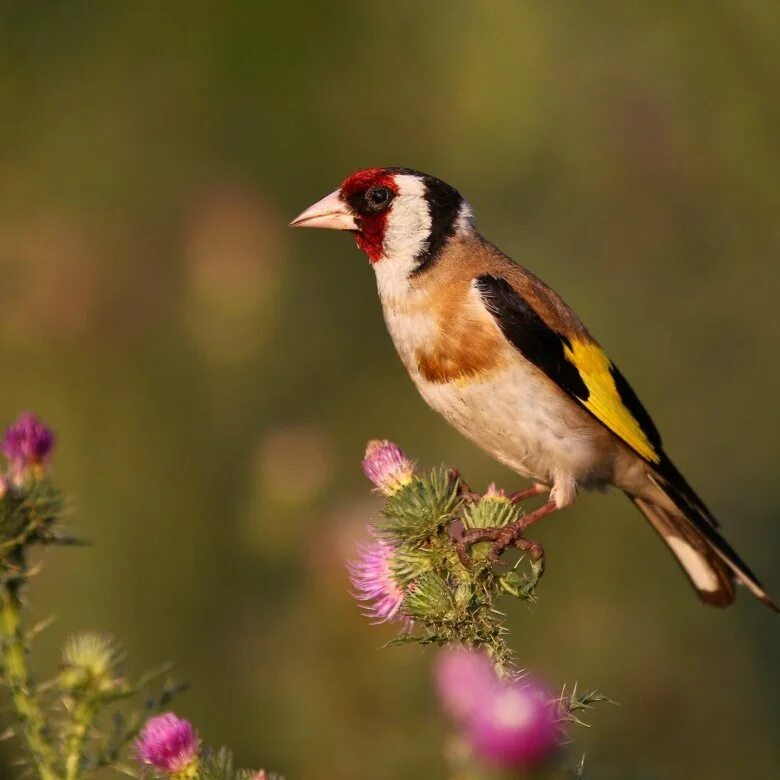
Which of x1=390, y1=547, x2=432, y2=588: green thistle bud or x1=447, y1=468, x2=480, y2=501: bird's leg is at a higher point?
x1=447, y1=468, x2=480, y2=501: bird's leg

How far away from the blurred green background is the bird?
2.53ft

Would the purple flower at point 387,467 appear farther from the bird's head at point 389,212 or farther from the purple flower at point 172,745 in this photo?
the bird's head at point 389,212

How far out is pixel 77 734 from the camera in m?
2.48

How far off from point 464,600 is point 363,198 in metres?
2.12

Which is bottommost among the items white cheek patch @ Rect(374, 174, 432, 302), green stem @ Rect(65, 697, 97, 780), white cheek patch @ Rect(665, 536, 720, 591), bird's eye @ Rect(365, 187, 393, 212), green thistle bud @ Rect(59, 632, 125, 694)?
Result: white cheek patch @ Rect(665, 536, 720, 591)

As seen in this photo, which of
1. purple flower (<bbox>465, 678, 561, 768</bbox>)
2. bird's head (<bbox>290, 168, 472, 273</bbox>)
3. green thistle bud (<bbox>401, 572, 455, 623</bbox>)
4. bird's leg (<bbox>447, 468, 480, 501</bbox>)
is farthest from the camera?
bird's head (<bbox>290, 168, 472, 273</bbox>)

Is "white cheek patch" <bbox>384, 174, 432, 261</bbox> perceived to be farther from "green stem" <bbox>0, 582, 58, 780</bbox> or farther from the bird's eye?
"green stem" <bbox>0, 582, 58, 780</bbox>

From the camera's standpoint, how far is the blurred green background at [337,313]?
17.7 feet

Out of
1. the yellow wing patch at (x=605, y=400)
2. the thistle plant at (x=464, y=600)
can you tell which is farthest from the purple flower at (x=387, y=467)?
the yellow wing patch at (x=605, y=400)

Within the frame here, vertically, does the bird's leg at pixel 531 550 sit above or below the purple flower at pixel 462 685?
below

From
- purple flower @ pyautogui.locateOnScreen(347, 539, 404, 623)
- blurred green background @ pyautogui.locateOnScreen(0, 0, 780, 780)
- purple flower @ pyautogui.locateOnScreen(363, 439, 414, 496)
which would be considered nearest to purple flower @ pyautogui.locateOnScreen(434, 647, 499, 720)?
purple flower @ pyautogui.locateOnScreen(347, 539, 404, 623)

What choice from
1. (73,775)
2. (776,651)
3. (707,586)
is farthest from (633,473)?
(73,775)

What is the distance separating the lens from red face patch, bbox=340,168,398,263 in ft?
15.5

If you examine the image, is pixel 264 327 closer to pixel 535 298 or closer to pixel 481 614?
pixel 535 298
